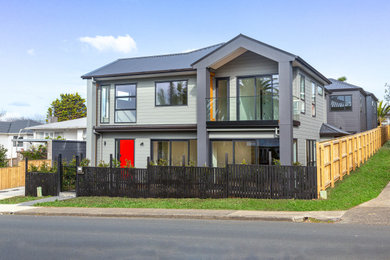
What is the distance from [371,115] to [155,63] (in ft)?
87.6

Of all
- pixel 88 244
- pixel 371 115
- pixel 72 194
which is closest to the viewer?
pixel 88 244

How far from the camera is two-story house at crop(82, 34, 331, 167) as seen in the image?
1777 cm

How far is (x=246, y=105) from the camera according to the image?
18922 mm

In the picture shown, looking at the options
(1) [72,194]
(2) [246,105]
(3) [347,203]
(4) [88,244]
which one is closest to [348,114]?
(2) [246,105]

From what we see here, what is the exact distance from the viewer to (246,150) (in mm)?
18922

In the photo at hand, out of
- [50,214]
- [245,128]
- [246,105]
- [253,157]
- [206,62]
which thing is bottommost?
[50,214]

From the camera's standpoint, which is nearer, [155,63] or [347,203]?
[347,203]

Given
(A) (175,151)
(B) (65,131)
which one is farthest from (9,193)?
(B) (65,131)

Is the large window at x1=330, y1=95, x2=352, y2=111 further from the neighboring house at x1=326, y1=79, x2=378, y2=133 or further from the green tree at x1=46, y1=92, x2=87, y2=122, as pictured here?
the green tree at x1=46, y1=92, x2=87, y2=122

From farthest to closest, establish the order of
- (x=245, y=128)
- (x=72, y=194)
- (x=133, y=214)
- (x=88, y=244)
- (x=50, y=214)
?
(x=245, y=128) < (x=72, y=194) < (x=50, y=214) < (x=133, y=214) < (x=88, y=244)

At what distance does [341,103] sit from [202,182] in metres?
22.4

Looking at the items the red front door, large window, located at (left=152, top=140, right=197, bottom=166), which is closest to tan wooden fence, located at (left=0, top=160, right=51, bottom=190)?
the red front door

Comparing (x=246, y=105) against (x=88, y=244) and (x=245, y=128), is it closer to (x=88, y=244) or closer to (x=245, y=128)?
(x=245, y=128)

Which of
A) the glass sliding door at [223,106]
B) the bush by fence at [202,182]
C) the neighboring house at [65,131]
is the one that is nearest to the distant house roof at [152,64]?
the glass sliding door at [223,106]
